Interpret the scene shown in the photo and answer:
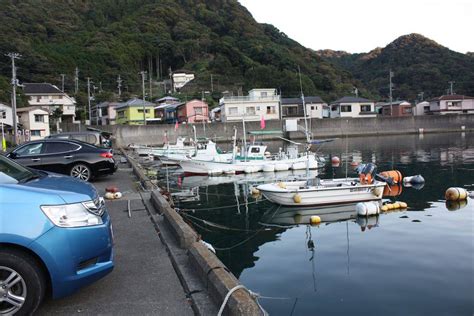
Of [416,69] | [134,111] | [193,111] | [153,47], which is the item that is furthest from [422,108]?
[153,47]

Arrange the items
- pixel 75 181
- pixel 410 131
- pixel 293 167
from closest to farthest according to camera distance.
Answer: pixel 75 181 → pixel 293 167 → pixel 410 131

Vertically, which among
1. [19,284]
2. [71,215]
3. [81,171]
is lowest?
[19,284]

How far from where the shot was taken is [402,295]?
8.42 metres

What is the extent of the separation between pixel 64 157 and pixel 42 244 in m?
11.6

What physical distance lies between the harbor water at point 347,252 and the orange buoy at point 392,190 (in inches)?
5.3

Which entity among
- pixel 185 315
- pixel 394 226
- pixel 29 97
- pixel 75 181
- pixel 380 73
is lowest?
pixel 394 226

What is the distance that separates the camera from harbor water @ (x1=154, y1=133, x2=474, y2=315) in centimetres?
825

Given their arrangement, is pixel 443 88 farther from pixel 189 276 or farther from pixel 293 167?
pixel 189 276

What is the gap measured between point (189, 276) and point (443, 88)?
11589 centimetres

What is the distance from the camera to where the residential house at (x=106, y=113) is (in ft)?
264

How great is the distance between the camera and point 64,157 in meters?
15.2

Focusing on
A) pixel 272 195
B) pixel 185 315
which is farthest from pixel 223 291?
pixel 272 195

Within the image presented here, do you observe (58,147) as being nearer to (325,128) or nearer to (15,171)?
(15,171)

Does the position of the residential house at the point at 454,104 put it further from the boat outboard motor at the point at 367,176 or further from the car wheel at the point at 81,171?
the car wheel at the point at 81,171
